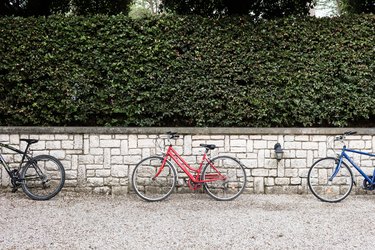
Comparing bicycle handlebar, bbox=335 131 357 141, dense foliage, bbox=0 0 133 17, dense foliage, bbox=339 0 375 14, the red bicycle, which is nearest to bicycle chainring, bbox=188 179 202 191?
the red bicycle

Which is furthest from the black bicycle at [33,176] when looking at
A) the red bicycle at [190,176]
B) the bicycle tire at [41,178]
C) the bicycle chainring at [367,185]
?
the bicycle chainring at [367,185]

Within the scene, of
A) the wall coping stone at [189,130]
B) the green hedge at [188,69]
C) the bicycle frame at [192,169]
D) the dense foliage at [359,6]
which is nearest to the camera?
the bicycle frame at [192,169]

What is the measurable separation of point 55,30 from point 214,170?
3908 mm

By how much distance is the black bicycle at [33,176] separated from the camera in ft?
22.4

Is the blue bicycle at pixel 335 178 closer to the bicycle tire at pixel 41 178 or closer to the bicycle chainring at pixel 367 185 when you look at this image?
the bicycle chainring at pixel 367 185

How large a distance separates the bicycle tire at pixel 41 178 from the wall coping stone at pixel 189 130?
0.58 m

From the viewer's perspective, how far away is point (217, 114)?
753cm

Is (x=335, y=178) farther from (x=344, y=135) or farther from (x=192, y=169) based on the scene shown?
(x=192, y=169)

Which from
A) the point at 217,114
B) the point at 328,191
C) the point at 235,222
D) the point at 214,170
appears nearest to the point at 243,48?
the point at 217,114

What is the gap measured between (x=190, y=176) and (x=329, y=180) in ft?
7.97

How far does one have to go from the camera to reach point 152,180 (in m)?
7.07

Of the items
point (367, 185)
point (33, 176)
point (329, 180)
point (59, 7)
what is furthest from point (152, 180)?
point (59, 7)

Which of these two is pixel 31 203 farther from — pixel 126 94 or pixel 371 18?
pixel 371 18

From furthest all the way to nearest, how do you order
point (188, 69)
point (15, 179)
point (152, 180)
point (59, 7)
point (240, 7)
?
point (59, 7) < point (240, 7) < point (188, 69) < point (152, 180) < point (15, 179)
